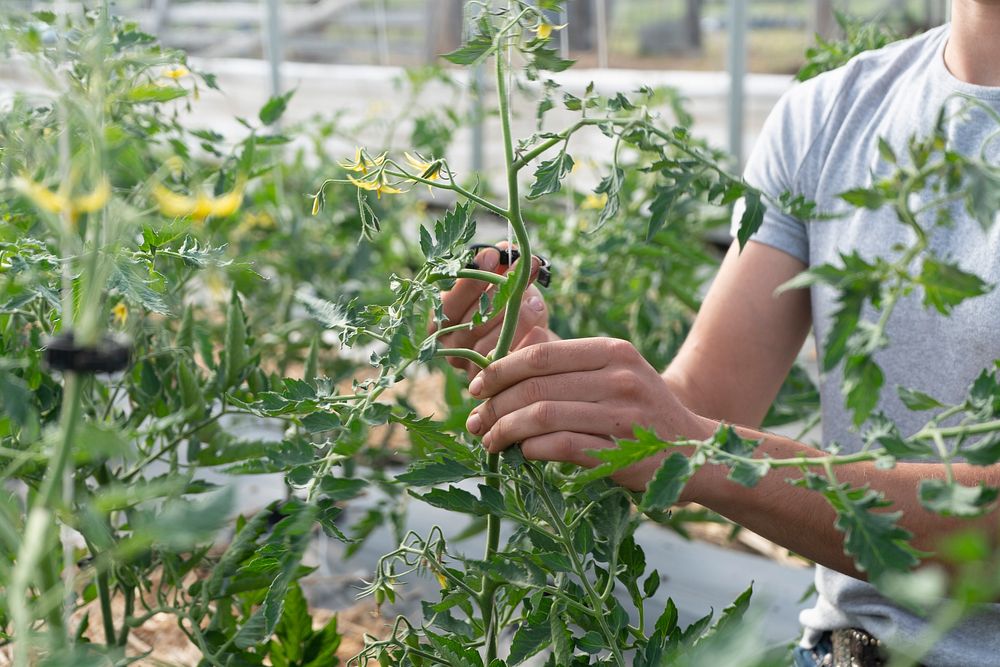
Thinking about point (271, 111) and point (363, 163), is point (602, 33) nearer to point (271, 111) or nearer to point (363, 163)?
point (271, 111)

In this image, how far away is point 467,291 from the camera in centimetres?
95

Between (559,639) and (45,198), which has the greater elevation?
(45,198)

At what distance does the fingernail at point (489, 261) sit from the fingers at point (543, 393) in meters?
0.18

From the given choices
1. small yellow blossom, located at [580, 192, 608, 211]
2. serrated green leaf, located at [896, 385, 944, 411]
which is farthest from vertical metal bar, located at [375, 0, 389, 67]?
serrated green leaf, located at [896, 385, 944, 411]

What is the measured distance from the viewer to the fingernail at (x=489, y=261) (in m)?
0.95

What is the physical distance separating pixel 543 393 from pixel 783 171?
1.99 feet

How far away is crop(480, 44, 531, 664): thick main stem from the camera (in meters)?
0.67

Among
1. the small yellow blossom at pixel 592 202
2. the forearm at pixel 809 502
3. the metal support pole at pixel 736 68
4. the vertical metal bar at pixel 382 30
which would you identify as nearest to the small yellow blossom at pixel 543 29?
the forearm at pixel 809 502

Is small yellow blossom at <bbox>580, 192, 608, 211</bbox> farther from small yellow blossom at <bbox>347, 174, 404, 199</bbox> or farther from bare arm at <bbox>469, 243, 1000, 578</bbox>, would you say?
small yellow blossom at <bbox>347, 174, 404, 199</bbox>

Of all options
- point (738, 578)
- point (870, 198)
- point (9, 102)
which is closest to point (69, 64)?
point (9, 102)

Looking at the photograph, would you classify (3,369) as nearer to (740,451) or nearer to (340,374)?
(740,451)

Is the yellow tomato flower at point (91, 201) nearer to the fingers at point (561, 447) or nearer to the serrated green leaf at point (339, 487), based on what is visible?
the serrated green leaf at point (339, 487)

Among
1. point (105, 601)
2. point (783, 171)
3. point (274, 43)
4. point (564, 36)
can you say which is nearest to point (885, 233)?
point (783, 171)

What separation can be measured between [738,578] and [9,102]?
135 centimetres
